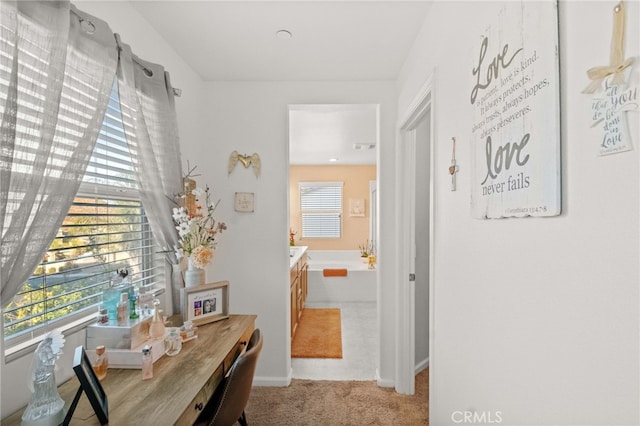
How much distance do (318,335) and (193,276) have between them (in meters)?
2.12

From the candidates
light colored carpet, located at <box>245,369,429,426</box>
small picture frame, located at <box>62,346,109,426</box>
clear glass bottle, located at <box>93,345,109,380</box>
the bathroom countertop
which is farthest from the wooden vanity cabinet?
small picture frame, located at <box>62,346,109,426</box>

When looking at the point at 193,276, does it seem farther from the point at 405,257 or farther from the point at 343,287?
the point at 343,287

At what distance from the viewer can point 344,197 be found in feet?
21.1

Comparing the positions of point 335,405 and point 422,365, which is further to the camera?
point 422,365

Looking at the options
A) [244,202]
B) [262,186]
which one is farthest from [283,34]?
[244,202]

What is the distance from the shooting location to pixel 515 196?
31.7 inches

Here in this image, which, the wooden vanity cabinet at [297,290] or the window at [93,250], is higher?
the window at [93,250]

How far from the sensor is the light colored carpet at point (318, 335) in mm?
3043

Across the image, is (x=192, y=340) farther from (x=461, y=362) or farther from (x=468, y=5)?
(x=468, y=5)

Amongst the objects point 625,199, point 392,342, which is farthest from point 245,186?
point 625,199

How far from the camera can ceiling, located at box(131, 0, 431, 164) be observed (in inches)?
61.4

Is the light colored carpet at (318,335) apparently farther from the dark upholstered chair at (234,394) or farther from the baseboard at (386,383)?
the dark upholstered chair at (234,394)

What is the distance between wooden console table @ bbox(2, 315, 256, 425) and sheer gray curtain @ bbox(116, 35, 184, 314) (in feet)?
2.03

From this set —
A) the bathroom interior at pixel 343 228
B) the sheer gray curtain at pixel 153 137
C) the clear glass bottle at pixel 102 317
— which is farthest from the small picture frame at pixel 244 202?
the clear glass bottle at pixel 102 317
